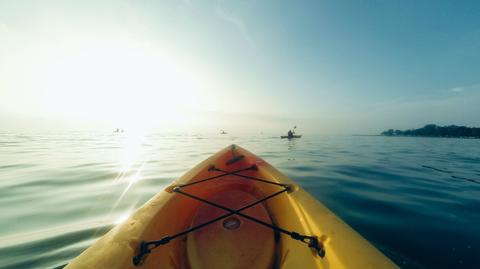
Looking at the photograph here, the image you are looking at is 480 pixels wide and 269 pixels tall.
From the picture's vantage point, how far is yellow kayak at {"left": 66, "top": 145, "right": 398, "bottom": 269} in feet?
4.83

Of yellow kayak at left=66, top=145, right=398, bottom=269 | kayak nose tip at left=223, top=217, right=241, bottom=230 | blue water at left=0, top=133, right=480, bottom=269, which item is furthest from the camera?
blue water at left=0, top=133, right=480, bottom=269

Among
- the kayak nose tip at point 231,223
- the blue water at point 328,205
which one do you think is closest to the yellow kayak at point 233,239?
the kayak nose tip at point 231,223

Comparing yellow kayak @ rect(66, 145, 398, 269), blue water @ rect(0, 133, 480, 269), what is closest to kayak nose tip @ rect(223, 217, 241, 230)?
yellow kayak @ rect(66, 145, 398, 269)

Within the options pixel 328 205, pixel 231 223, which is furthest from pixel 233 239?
pixel 328 205

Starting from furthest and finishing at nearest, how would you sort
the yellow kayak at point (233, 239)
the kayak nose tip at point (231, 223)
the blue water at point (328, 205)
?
1. the blue water at point (328, 205)
2. the kayak nose tip at point (231, 223)
3. the yellow kayak at point (233, 239)

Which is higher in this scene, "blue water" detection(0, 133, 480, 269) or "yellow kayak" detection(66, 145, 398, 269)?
"yellow kayak" detection(66, 145, 398, 269)

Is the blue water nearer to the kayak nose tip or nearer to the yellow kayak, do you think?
the yellow kayak

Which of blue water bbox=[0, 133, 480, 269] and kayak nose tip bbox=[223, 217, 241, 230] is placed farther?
blue water bbox=[0, 133, 480, 269]

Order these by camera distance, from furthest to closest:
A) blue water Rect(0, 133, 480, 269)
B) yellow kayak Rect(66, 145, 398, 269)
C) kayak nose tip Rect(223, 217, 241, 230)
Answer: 1. blue water Rect(0, 133, 480, 269)
2. kayak nose tip Rect(223, 217, 241, 230)
3. yellow kayak Rect(66, 145, 398, 269)

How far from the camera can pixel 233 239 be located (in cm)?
220

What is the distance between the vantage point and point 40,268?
228 centimetres

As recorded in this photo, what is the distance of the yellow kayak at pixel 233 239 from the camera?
1.47 meters

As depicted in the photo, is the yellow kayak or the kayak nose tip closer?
the yellow kayak

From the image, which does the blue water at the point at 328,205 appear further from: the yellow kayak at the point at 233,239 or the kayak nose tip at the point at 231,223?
the kayak nose tip at the point at 231,223
